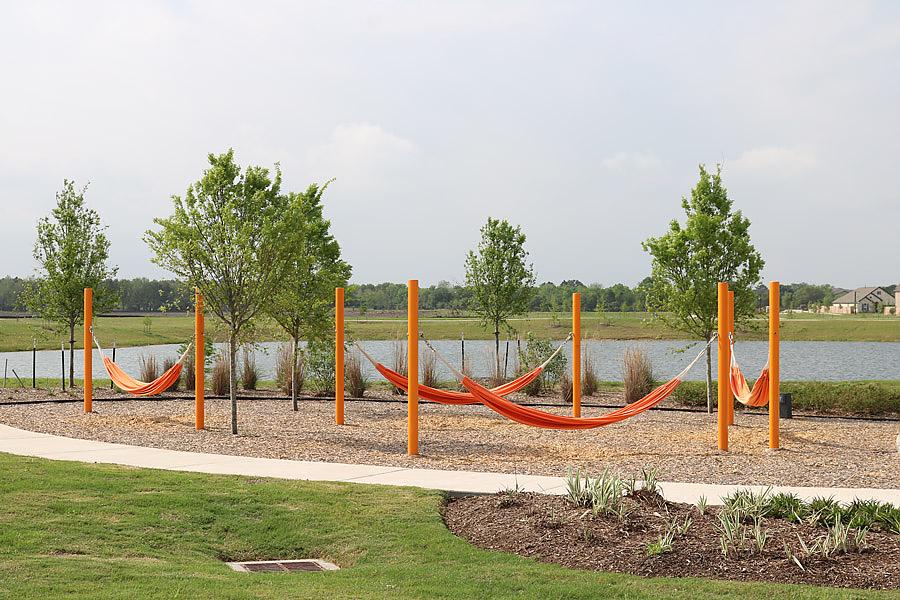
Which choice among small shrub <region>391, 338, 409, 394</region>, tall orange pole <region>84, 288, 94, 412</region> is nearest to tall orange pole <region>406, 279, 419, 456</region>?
tall orange pole <region>84, 288, 94, 412</region>

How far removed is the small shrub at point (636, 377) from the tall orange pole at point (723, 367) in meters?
5.81

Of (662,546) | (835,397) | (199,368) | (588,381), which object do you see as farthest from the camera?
(588,381)

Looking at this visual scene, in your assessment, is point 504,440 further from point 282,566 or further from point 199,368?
point 282,566

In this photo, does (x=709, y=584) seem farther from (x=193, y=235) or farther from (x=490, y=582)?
(x=193, y=235)

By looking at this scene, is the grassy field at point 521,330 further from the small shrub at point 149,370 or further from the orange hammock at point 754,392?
the orange hammock at point 754,392

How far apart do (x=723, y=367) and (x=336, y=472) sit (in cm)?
486

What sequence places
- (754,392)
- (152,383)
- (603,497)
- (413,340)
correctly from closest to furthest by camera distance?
(603,497)
(413,340)
(754,392)
(152,383)

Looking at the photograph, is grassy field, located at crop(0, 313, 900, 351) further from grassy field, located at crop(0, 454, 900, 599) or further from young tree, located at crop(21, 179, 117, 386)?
grassy field, located at crop(0, 454, 900, 599)

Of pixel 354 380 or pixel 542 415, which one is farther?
pixel 354 380

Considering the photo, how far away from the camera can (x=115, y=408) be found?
15.4 metres

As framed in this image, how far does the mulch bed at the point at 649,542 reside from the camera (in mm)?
5176

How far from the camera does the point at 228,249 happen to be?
39.2ft

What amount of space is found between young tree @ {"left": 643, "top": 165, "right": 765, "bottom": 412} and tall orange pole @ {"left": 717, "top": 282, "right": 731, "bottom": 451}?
4.10 metres

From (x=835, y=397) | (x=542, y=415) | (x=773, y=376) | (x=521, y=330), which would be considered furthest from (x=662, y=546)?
(x=521, y=330)
